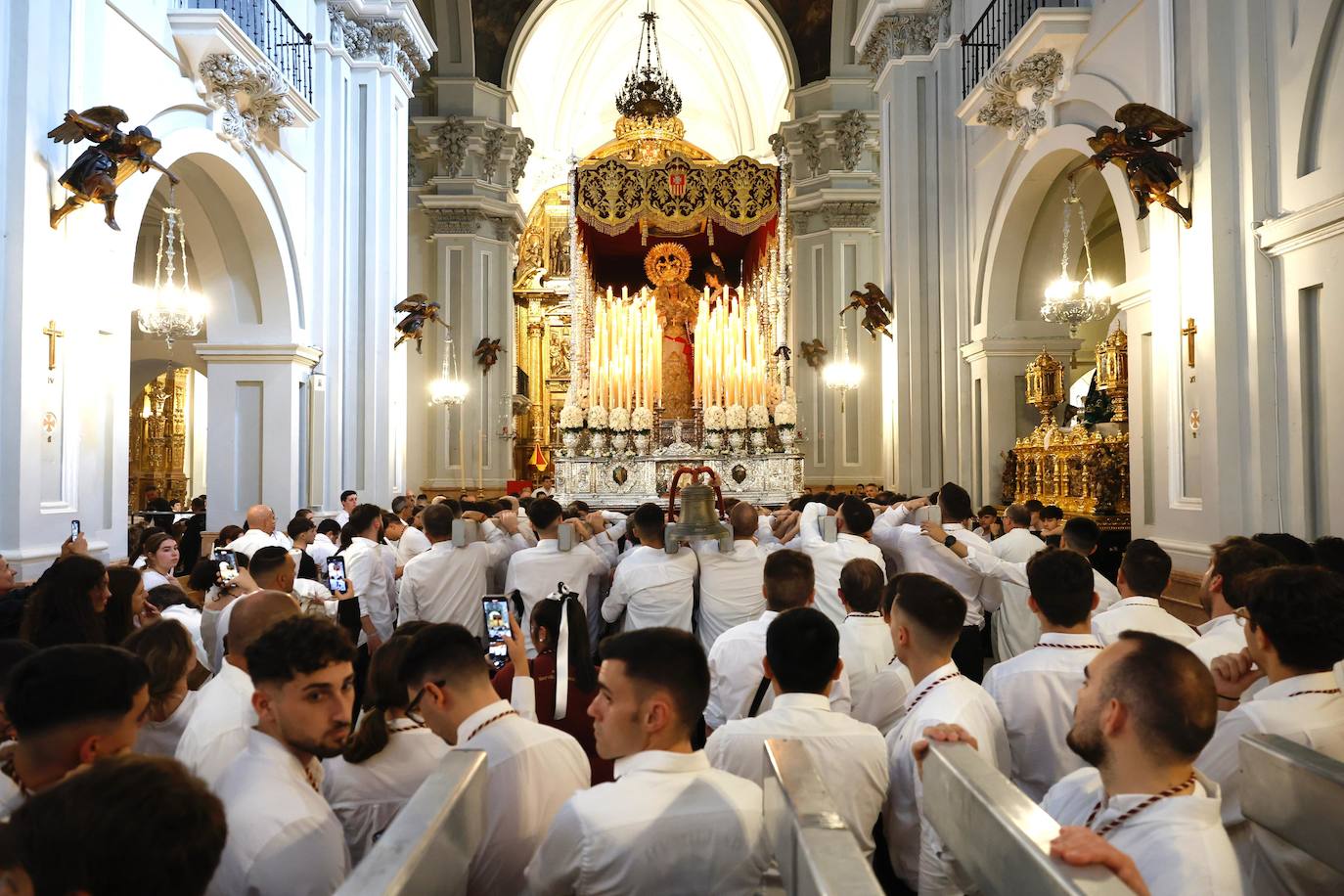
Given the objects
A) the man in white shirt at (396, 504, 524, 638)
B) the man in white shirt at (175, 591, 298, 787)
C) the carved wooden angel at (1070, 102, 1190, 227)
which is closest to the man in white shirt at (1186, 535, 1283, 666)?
the man in white shirt at (175, 591, 298, 787)

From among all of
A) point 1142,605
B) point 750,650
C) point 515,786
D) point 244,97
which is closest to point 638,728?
point 515,786

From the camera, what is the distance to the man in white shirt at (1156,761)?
2.00 meters

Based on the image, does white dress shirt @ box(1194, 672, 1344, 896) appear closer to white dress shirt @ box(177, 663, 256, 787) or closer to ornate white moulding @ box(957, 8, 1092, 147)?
white dress shirt @ box(177, 663, 256, 787)

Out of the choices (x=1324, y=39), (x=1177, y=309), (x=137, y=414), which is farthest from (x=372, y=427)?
(x=1324, y=39)

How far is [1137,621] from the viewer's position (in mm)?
4078

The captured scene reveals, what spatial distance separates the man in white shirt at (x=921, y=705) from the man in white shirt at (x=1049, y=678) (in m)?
0.29

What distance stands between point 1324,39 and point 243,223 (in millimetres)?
9553

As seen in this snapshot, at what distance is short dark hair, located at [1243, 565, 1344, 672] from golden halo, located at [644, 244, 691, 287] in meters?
12.9

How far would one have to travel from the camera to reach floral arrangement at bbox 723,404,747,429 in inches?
492

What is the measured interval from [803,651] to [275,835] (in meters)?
1.45

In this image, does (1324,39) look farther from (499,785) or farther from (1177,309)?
(499,785)

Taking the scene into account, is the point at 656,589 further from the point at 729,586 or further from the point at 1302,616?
the point at 1302,616

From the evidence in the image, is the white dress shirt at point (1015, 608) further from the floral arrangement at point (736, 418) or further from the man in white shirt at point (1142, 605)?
the floral arrangement at point (736, 418)

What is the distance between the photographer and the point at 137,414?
61.7 feet
